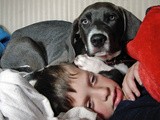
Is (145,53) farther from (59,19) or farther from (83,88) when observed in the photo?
(59,19)

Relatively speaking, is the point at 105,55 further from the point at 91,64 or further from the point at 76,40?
the point at 76,40

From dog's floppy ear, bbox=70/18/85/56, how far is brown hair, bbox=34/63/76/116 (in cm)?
55

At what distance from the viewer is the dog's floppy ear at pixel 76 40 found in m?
1.84

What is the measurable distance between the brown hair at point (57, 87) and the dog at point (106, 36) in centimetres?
26

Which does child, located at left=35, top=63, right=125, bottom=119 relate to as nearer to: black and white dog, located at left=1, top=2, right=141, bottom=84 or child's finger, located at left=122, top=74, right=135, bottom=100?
child's finger, located at left=122, top=74, right=135, bottom=100

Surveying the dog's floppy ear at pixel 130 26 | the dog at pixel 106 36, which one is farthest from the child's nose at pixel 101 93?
the dog's floppy ear at pixel 130 26

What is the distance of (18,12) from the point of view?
252 centimetres

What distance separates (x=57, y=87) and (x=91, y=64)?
0.39 metres

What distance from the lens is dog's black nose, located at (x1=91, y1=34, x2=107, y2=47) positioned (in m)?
1.63

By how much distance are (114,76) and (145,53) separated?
0.48 metres

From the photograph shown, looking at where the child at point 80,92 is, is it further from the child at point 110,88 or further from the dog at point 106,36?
the dog at point 106,36

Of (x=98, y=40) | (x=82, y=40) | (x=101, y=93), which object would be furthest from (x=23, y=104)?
(x=82, y=40)

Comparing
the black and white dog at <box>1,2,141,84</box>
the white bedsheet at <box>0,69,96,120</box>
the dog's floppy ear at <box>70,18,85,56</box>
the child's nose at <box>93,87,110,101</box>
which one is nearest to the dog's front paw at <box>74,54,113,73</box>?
the black and white dog at <box>1,2,141,84</box>

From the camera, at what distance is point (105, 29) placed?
1674mm
